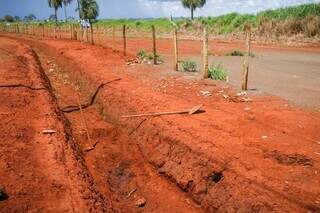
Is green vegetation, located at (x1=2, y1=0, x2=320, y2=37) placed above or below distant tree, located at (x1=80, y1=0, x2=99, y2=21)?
below

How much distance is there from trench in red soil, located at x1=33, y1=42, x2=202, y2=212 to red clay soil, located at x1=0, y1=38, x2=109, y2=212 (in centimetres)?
43

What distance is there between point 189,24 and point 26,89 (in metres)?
42.2

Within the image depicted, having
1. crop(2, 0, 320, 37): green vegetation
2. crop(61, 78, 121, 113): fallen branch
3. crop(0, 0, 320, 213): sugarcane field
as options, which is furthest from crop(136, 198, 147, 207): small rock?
crop(2, 0, 320, 37): green vegetation

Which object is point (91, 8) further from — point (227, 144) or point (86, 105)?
point (227, 144)

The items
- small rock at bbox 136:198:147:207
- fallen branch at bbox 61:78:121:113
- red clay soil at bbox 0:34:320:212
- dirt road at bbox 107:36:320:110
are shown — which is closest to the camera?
red clay soil at bbox 0:34:320:212

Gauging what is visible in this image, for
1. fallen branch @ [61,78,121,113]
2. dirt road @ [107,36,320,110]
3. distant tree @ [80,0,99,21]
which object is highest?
distant tree @ [80,0,99,21]

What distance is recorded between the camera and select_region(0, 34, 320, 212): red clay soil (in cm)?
581

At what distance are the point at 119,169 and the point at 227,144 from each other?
2358mm

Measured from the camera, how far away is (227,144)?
7148 mm

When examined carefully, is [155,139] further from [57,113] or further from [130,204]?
[57,113]

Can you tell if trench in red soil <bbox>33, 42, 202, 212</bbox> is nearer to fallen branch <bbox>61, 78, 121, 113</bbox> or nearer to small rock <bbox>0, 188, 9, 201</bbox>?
fallen branch <bbox>61, 78, 121, 113</bbox>

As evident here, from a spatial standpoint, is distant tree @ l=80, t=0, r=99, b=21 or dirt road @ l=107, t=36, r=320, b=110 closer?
dirt road @ l=107, t=36, r=320, b=110

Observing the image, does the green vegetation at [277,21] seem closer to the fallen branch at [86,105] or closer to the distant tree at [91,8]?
the fallen branch at [86,105]

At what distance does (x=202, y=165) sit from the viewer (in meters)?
6.96
